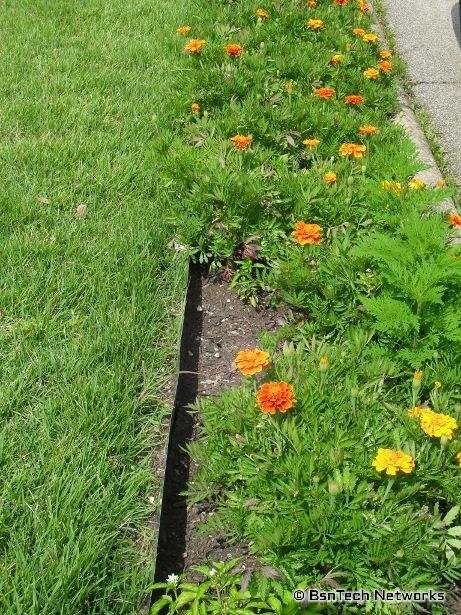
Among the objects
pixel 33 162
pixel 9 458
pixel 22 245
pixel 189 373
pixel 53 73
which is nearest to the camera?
pixel 9 458

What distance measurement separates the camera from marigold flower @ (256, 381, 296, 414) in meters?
2.22

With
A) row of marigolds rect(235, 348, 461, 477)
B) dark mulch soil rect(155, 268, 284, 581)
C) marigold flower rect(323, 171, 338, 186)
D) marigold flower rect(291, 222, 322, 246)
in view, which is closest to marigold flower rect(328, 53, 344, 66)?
marigold flower rect(323, 171, 338, 186)

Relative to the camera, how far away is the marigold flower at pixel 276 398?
2223 millimetres

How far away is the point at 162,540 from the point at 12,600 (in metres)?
0.57

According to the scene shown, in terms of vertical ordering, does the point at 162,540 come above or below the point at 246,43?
below

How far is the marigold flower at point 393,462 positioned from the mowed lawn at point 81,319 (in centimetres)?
79

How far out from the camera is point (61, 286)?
3.14 metres

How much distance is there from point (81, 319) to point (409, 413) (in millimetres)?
1444

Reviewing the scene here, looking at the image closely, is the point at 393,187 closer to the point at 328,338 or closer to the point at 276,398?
the point at 328,338

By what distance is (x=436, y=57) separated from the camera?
650 centimetres

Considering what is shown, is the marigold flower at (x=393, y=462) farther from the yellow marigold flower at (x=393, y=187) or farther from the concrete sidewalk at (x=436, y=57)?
the concrete sidewalk at (x=436, y=57)

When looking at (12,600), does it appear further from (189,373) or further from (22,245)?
(22,245)

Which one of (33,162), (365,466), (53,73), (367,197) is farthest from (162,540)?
(53,73)

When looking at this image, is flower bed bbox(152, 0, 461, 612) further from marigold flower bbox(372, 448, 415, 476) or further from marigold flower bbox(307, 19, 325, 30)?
marigold flower bbox(307, 19, 325, 30)
